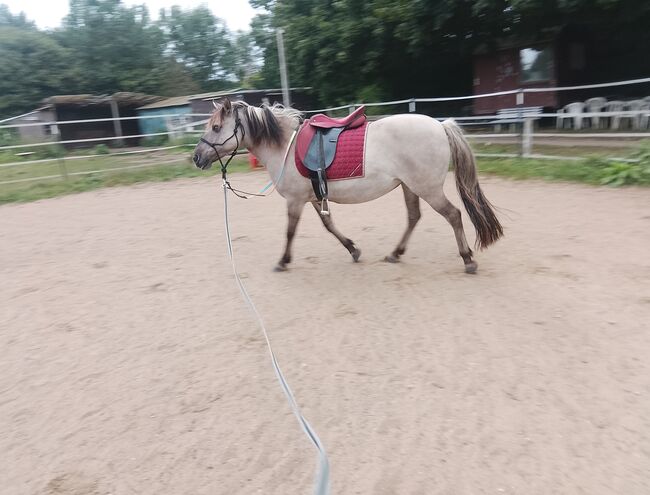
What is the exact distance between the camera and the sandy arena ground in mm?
2160

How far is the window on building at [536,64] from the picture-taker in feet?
48.2

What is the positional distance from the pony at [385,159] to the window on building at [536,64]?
12.3 meters

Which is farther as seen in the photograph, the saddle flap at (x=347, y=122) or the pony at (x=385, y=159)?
the saddle flap at (x=347, y=122)

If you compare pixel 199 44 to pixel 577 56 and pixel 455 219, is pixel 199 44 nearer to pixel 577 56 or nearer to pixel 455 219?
pixel 577 56

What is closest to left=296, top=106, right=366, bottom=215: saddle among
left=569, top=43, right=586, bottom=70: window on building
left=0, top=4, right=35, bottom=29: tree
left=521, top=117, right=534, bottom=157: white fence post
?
left=521, top=117, right=534, bottom=157: white fence post

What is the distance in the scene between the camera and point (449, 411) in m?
2.50

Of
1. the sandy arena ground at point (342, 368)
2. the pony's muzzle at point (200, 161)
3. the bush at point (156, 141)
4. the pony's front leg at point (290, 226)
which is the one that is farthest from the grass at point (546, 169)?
the bush at point (156, 141)

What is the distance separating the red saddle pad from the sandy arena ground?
3.18 ft

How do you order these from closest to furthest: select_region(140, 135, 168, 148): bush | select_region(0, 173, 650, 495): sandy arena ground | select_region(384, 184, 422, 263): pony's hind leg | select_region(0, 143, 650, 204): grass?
A: select_region(0, 173, 650, 495): sandy arena ground → select_region(384, 184, 422, 263): pony's hind leg → select_region(0, 143, 650, 204): grass → select_region(140, 135, 168, 148): bush

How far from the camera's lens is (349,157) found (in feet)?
14.5

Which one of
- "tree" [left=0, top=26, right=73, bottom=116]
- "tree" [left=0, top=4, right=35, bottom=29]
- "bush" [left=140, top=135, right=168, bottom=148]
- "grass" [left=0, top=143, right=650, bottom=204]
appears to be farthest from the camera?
"tree" [left=0, top=4, right=35, bottom=29]

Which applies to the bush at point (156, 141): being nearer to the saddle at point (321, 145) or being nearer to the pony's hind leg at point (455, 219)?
the saddle at point (321, 145)

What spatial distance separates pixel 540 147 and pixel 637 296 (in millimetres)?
8031

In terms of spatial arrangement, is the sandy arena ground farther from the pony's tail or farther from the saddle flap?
the saddle flap
